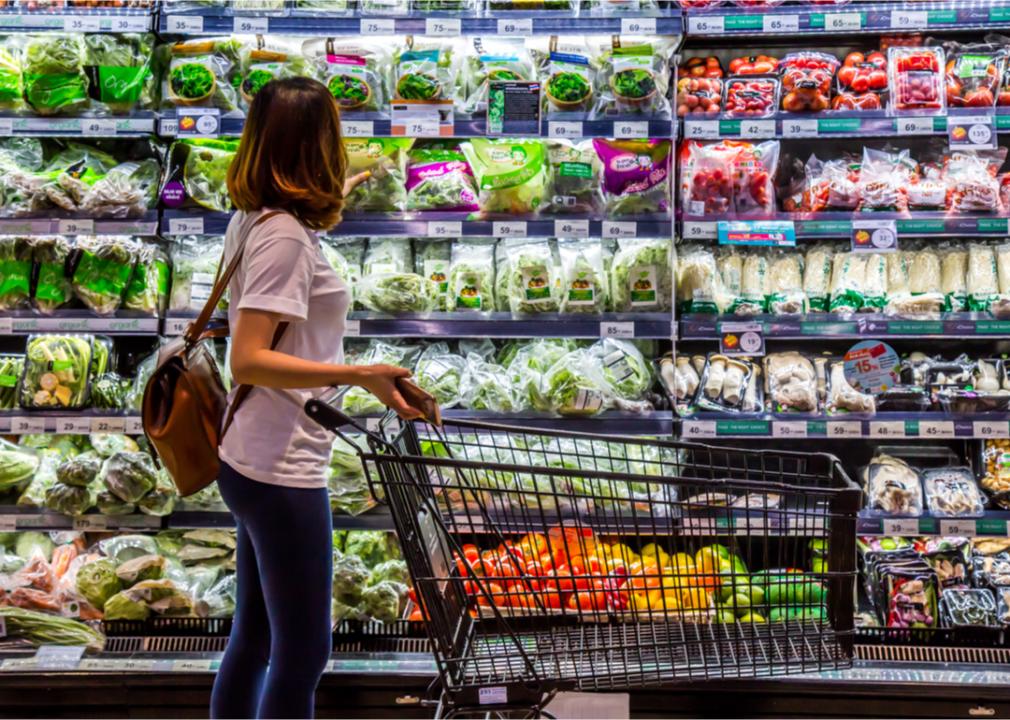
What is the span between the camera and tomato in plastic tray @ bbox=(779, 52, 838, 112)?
3.41 m

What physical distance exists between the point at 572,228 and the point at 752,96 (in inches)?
31.5

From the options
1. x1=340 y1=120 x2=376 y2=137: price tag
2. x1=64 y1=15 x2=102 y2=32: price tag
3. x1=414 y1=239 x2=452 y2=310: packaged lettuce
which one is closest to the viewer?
x1=64 y1=15 x2=102 y2=32: price tag

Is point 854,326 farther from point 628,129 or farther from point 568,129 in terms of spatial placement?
point 568,129

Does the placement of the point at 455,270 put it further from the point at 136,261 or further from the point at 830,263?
the point at 830,263

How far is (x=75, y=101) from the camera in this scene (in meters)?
3.32

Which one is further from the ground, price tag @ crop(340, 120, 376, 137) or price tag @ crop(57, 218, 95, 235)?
price tag @ crop(340, 120, 376, 137)

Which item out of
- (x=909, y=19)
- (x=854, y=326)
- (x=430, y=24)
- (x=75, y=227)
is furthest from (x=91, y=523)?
(x=909, y=19)

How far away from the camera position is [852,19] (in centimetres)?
322

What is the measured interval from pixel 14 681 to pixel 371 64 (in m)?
2.18

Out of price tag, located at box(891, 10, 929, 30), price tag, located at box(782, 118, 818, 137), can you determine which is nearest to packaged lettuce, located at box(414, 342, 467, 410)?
price tag, located at box(782, 118, 818, 137)

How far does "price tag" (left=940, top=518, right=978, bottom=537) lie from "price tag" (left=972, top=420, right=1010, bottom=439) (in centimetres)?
28

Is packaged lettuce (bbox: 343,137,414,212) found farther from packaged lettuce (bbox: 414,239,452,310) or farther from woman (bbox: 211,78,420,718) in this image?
woman (bbox: 211,78,420,718)

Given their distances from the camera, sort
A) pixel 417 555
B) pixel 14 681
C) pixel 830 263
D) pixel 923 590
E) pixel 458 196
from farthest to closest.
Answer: pixel 830 263
pixel 458 196
pixel 923 590
pixel 14 681
pixel 417 555

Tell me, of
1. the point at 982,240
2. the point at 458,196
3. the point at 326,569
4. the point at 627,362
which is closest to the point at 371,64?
the point at 458,196
